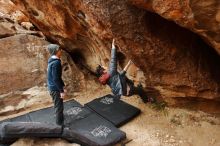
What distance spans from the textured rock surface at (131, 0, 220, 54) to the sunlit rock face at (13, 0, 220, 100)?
0.24 metres

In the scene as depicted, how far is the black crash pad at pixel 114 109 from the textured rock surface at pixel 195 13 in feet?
8.65

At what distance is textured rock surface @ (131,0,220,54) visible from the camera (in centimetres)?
390

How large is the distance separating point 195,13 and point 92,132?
125 inches

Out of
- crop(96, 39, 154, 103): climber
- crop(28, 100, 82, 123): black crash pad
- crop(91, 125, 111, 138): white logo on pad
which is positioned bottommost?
crop(91, 125, 111, 138): white logo on pad

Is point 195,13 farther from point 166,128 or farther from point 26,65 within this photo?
point 26,65

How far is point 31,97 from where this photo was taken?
24.8 feet

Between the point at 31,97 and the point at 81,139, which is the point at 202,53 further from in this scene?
the point at 31,97

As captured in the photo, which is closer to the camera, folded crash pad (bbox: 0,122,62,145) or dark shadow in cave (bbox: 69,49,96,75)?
folded crash pad (bbox: 0,122,62,145)

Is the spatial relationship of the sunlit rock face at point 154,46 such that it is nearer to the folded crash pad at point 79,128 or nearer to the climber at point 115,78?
the climber at point 115,78

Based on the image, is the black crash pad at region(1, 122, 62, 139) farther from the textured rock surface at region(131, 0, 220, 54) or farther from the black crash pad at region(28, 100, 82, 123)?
the textured rock surface at region(131, 0, 220, 54)

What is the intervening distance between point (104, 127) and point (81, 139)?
600 mm

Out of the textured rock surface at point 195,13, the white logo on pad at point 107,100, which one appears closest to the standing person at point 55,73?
the white logo on pad at point 107,100

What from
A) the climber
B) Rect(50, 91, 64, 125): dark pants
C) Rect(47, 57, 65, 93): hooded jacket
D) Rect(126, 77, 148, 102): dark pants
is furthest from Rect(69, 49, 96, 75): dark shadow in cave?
Rect(47, 57, 65, 93): hooded jacket

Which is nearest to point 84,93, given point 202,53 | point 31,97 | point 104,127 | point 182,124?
point 31,97
